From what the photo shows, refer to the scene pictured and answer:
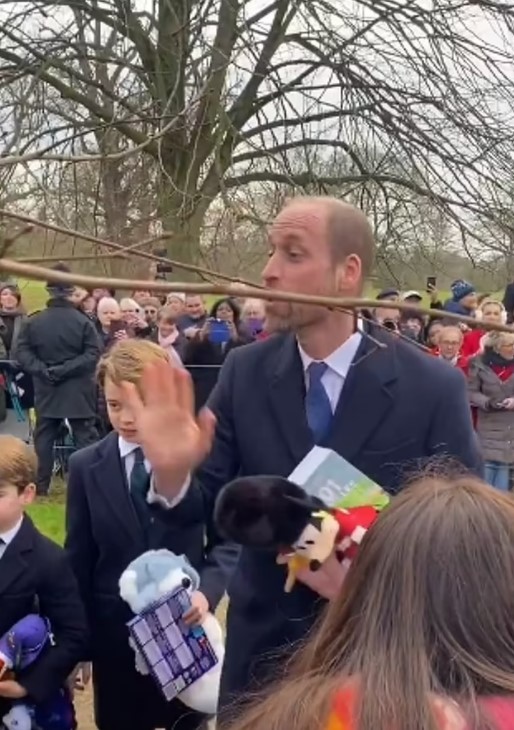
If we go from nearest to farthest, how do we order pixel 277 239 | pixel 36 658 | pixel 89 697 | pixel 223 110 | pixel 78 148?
pixel 277 239, pixel 36 658, pixel 89 697, pixel 78 148, pixel 223 110

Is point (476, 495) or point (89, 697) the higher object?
point (476, 495)

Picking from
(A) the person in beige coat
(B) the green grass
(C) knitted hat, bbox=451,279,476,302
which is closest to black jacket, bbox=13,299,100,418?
(B) the green grass

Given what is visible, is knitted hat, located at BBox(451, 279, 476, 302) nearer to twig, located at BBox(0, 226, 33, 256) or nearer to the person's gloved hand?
the person's gloved hand

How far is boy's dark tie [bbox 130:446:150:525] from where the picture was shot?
3.01m

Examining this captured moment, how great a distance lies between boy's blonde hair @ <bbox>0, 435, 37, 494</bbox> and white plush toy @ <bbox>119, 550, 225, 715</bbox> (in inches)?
21.1

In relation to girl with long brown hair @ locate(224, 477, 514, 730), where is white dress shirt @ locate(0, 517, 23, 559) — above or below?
below

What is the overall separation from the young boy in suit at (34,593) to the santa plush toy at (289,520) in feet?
3.46

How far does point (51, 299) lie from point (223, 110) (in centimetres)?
272

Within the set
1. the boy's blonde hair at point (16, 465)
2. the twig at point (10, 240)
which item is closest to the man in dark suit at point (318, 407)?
the boy's blonde hair at point (16, 465)

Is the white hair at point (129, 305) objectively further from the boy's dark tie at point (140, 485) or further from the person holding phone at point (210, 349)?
the boy's dark tie at point (140, 485)

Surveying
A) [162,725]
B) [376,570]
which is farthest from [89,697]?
[376,570]

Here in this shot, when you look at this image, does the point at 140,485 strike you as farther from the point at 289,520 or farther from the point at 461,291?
the point at 461,291

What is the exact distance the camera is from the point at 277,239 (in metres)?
2.30

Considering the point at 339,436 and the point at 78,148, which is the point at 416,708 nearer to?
the point at 339,436
